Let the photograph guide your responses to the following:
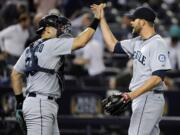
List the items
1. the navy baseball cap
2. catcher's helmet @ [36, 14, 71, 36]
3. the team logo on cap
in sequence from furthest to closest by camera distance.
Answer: catcher's helmet @ [36, 14, 71, 36]
the navy baseball cap
the team logo on cap

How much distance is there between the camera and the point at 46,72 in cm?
823

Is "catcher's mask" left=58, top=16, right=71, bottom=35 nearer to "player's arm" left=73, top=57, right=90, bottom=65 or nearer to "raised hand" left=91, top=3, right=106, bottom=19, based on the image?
"raised hand" left=91, top=3, right=106, bottom=19

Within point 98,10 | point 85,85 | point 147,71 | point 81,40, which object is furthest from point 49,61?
point 85,85

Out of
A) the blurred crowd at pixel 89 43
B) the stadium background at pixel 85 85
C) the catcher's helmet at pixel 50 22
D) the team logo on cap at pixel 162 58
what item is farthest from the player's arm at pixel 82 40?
the blurred crowd at pixel 89 43

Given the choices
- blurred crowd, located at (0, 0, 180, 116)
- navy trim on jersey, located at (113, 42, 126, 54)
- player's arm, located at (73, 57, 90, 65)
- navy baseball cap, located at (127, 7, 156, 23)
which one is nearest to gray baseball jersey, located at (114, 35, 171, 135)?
navy baseball cap, located at (127, 7, 156, 23)

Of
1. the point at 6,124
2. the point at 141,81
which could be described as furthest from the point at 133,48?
the point at 6,124

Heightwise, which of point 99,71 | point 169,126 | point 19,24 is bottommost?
point 169,126

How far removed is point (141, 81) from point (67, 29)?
1096 mm

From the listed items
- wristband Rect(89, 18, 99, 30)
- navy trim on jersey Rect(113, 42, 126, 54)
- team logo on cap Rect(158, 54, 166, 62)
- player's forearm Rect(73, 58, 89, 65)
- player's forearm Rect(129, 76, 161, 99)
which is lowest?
player's forearm Rect(129, 76, 161, 99)

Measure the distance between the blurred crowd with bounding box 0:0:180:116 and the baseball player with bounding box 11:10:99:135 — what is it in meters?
3.98

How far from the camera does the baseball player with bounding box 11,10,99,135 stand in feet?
26.8

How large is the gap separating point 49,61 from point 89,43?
520 cm

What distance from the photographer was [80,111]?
1230 cm

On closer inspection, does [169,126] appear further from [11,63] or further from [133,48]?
[133,48]
